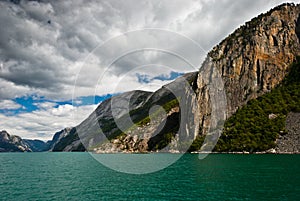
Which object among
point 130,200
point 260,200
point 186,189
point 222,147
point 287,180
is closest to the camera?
point 260,200

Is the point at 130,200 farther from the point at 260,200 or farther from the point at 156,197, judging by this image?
the point at 260,200

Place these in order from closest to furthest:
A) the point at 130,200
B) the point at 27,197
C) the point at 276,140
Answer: the point at 130,200 → the point at 27,197 → the point at 276,140

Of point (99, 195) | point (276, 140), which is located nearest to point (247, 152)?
point (276, 140)

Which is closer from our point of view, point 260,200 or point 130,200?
point 260,200

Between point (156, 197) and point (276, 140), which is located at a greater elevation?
point (276, 140)

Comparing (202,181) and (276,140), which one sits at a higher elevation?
(276,140)

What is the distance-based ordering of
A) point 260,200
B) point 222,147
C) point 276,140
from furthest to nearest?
point 222,147
point 276,140
point 260,200

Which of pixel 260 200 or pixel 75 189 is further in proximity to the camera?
pixel 75 189

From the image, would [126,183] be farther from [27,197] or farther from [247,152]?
[247,152]

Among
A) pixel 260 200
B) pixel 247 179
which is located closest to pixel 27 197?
pixel 260 200
